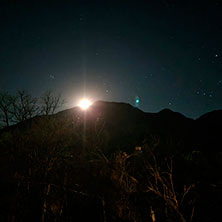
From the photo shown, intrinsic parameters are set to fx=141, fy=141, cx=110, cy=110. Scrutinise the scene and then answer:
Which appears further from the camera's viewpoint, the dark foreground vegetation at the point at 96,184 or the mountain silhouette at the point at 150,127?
the mountain silhouette at the point at 150,127

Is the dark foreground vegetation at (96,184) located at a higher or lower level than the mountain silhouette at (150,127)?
lower

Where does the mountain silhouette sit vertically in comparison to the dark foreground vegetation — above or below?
above

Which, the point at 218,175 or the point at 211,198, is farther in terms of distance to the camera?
the point at 218,175

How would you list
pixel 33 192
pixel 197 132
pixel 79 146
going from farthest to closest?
pixel 197 132, pixel 79 146, pixel 33 192

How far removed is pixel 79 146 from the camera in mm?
25578

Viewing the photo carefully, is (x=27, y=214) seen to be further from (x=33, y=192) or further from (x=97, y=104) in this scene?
(x=97, y=104)

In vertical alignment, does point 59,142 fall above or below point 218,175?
above

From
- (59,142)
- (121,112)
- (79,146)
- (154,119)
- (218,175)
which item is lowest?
(218,175)

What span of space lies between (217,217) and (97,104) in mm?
88375

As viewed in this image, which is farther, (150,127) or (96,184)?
(150,127)

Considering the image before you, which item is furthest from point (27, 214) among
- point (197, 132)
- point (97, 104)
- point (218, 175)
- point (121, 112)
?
point (97, 104)

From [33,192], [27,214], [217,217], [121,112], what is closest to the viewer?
[27,214]

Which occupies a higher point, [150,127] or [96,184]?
[150,127]

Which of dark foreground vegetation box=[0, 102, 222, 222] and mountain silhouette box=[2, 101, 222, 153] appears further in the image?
mountain silhouette box=[2, 101, 222, 153]
